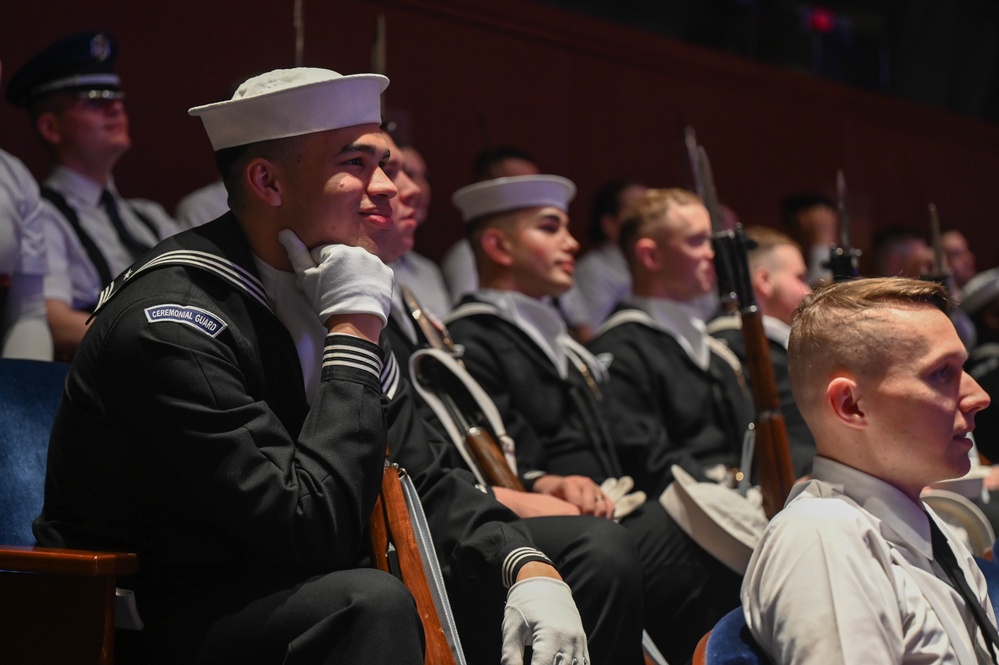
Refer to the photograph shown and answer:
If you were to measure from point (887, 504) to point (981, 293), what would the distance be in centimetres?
426

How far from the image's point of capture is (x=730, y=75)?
662cm

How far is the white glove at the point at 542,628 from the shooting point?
190cm

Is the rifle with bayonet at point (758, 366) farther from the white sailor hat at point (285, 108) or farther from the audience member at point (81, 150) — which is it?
the audience member at point (81, 150)

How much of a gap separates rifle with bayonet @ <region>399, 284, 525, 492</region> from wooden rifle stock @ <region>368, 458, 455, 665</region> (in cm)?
70

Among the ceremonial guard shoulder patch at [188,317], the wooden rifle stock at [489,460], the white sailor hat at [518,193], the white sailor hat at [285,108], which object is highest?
the white sailor hat at [285,108]

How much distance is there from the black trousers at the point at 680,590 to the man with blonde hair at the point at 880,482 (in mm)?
1065

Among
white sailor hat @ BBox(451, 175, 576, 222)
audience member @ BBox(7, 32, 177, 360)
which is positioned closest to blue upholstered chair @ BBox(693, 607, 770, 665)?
white sailor hat @ BBox(451, 175, 576, 222)

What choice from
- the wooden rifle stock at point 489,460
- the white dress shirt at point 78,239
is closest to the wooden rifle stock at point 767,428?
the wooden rifle stock at point 489,460

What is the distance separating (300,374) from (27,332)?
1.54 meters

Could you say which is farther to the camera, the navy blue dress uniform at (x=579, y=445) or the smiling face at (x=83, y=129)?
the smiling face at (x=83, y=129)

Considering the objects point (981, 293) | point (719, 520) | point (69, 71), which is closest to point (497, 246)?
point (719, 520)

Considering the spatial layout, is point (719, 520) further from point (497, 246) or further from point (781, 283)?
point (781, 283)

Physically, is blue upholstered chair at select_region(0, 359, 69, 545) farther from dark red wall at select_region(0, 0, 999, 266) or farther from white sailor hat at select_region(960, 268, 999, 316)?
white sailor hat at select_region(960, 268, 999, 316)

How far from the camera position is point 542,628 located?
75.2 inches
